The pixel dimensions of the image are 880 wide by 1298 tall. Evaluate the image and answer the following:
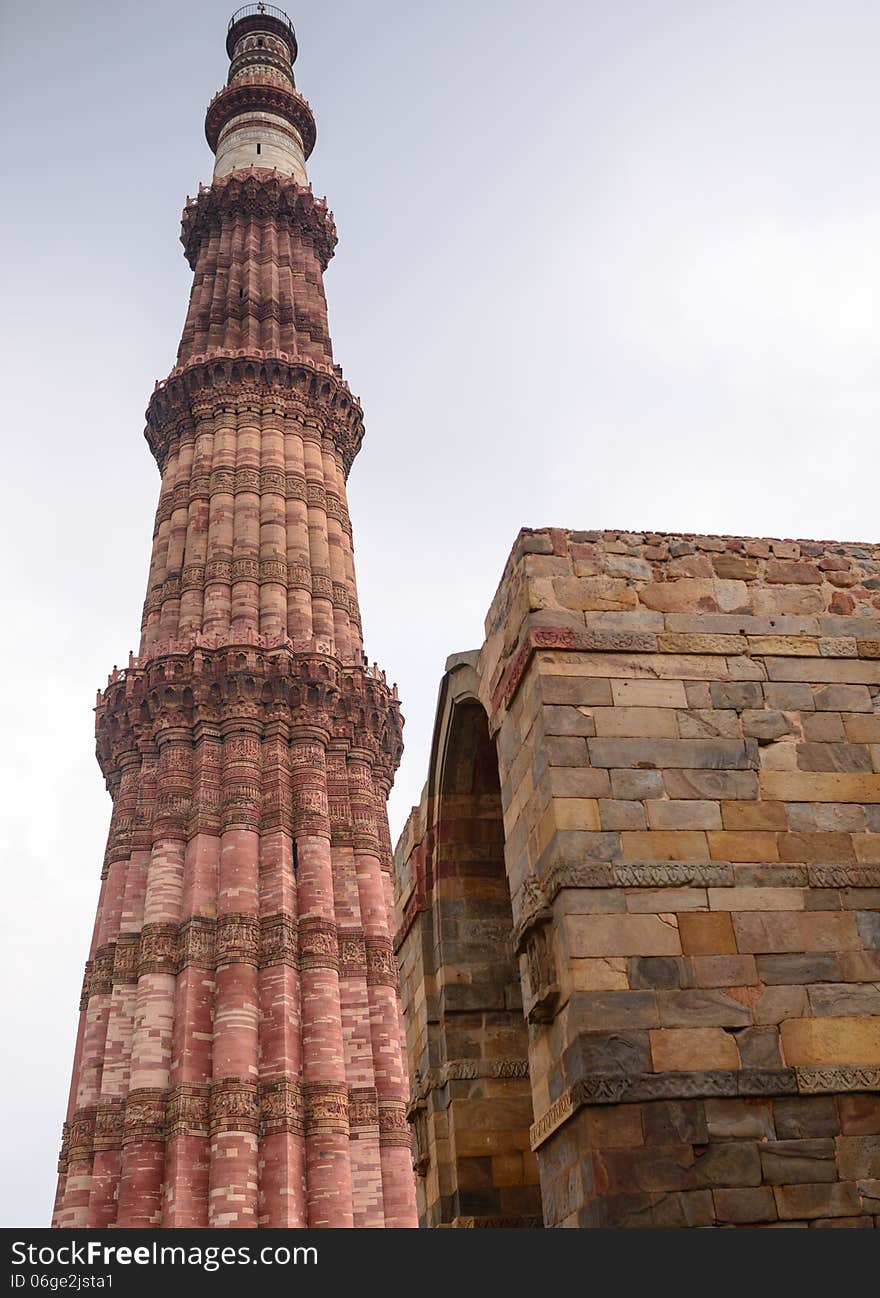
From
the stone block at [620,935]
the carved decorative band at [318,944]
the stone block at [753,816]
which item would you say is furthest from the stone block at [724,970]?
the carved decorative band at [318,944]

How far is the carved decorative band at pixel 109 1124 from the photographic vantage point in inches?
733

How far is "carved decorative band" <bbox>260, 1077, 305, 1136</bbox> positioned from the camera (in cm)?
1831

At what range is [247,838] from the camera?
69.1 ft

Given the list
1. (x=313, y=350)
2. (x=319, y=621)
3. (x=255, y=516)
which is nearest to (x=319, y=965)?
(x=319, y=621)

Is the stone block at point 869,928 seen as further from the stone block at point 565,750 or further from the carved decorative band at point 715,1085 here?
the stone block at point 565,750

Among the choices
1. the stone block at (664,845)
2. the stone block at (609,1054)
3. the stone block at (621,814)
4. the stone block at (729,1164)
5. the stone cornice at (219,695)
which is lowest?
the stone block at (729,1164)

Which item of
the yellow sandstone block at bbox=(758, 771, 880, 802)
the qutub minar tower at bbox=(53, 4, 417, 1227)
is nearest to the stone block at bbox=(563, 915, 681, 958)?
the yellow sandstone block at bbox=(758, 771, 880, 802)

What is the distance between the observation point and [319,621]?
986 inches

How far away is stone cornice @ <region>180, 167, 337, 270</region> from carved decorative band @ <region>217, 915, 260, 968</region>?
19.8m

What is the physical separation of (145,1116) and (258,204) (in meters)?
23.4

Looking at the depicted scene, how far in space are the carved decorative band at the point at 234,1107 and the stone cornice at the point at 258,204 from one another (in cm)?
2252

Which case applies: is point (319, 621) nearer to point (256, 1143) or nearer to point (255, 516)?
point (255, 516)

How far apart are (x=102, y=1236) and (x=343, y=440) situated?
2459 centimetres

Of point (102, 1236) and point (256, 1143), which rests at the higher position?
point (256, 1143)
